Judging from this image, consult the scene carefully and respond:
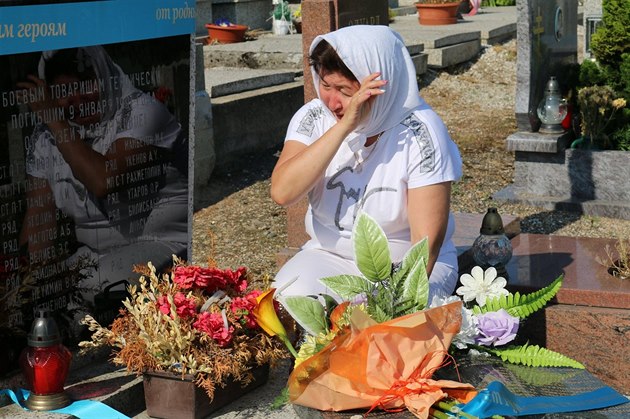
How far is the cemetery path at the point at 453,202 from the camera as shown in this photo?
20.2 ft

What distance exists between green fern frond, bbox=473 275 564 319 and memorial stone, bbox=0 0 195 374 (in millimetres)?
1320

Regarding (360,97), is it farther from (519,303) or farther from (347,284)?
(519,303)

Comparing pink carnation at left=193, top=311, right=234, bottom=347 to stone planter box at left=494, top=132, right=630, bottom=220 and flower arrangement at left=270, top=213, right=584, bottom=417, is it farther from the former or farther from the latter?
stone planter box at left=494, top=132, right=630, bottom=220

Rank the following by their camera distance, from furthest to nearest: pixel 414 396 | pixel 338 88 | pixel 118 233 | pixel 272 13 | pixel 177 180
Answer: pixel 272 13 < pixel 177 180 < pixel 118 233 < pixel 338 88 < pixel 414 396

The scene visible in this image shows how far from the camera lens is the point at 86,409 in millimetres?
3342

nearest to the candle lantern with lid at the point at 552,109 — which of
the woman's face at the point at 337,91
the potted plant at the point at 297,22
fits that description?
the woman's face at the point at 337,91

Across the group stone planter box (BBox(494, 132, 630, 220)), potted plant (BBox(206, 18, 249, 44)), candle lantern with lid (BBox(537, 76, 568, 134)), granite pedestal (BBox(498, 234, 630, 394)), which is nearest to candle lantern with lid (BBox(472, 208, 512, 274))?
granite pedestal (BBox(498, 234, 630, 394))

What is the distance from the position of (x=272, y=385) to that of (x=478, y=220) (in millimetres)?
1764

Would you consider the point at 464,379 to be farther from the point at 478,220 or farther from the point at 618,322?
the point at 478,220

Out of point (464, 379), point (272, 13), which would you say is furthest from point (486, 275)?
point (272, 13)

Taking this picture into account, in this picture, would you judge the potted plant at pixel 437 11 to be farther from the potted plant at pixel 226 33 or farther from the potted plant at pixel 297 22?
the potted plant at pixel 226 33

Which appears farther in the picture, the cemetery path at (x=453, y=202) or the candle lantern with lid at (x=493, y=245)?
the cemetery path at (x=453, y=202)

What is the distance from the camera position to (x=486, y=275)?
3.73 meters

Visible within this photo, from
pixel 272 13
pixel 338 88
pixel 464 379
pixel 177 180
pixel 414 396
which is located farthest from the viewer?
pixel 272 13
